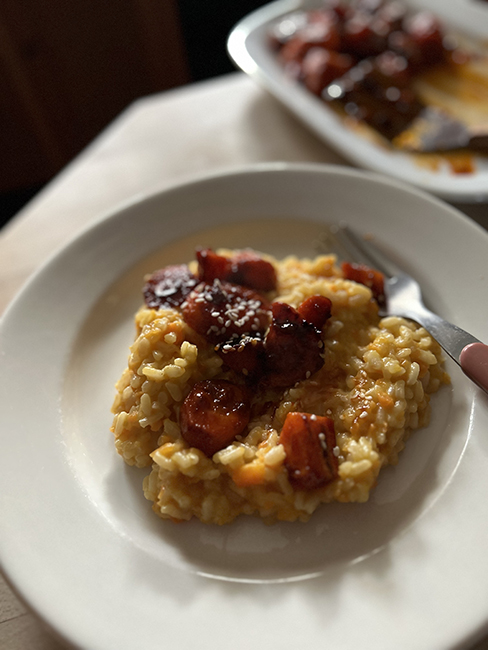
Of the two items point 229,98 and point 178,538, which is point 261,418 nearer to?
point 178,538

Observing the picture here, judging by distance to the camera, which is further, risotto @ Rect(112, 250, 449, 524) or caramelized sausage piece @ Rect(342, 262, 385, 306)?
caramelized sausage piece @ Rect(342, 262, 385, 306)

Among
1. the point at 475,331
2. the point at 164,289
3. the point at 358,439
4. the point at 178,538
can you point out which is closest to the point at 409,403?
the point at 358,439

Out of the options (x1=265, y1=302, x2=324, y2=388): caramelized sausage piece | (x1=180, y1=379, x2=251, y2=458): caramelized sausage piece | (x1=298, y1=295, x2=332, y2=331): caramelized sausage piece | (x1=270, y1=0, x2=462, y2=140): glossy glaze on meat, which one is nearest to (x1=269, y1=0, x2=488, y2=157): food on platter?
(x1=270, y1=0, x2=462, y2=140): glossy glaze on meat

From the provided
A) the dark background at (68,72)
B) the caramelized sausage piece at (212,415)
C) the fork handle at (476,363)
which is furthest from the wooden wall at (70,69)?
the fork handle at (476,363)

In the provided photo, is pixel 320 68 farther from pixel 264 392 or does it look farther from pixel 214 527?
pixel 214 527

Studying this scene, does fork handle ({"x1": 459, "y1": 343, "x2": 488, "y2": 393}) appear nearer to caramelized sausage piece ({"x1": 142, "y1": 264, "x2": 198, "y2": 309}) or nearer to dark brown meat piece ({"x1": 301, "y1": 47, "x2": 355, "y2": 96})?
caramelized sausage piece ({"x1": 142, "y1": 264, "x2": 198, "y2": 309})

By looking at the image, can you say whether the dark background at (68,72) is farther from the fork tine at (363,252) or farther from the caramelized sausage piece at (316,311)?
the caramelized sausage piece at (316,311)
